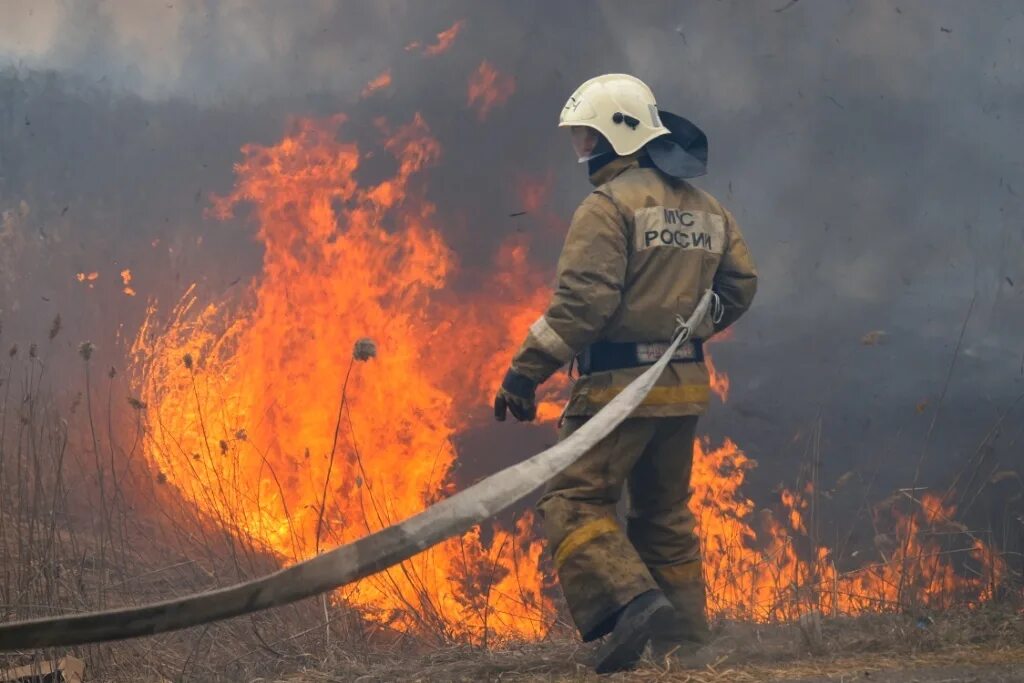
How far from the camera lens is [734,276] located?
426 cm

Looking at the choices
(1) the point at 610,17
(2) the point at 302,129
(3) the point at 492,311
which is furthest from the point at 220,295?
(1) the point at 610,17

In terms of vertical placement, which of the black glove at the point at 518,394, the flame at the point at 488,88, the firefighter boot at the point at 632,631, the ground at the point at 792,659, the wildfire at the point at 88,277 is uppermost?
the flame at the point at 488,88

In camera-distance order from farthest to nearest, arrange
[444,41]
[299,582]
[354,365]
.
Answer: [444,41] < [354,365] < [299,582]

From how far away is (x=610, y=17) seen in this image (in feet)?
25.8

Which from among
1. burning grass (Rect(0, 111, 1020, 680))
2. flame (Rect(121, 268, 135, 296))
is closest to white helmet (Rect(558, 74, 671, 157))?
burning grass (Rect(0, 111, 1020, 680))

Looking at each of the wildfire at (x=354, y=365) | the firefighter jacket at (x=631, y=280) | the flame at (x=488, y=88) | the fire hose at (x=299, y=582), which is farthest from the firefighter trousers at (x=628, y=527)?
the flame at (x=488, y=88)

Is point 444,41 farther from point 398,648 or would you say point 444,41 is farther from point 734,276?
point 398,648

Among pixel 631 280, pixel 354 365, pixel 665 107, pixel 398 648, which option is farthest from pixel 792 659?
pixel 665 107

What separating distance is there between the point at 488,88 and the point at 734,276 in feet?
13.6

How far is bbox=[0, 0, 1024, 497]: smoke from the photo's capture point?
7723 mm

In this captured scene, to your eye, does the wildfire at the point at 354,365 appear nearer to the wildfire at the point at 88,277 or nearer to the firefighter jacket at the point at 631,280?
the wildfire at the point at 88,277

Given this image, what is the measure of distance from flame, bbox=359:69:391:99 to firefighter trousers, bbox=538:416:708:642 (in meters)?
4.67

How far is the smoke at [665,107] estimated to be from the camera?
772 centimetres

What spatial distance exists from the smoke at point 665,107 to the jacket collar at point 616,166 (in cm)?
390
